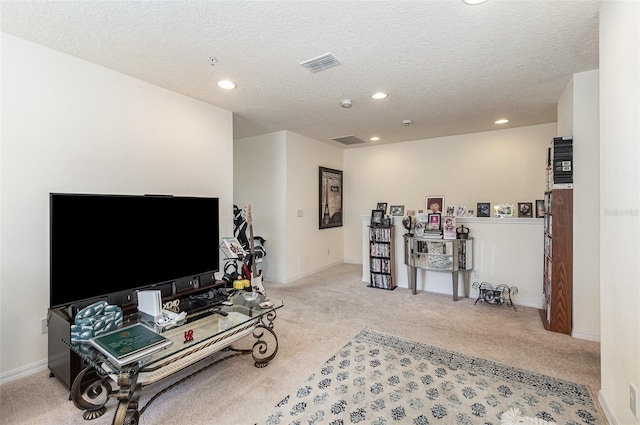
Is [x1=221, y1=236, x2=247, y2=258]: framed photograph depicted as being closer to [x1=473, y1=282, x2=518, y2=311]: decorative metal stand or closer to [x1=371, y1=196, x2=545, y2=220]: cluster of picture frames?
[x1=371, y1=196, x2=545, y2=220]: cluster of picture frames

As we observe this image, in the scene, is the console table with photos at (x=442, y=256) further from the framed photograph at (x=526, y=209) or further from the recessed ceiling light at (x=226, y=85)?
the recessed ceiling light at (x=226, y=85)

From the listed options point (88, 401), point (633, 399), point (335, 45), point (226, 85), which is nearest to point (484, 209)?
point (633, 399)

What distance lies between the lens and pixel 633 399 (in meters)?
1.42

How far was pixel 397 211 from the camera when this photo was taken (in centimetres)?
584

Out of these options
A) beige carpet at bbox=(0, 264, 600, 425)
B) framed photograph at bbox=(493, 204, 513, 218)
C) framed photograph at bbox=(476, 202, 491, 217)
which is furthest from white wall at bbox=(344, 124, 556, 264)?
beige carpet at bbox=(0, 264, 600, 425)

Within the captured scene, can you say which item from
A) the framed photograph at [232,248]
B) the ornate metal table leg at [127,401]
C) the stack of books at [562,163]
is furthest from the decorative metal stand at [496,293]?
the ornate metal table leg at [127,401]

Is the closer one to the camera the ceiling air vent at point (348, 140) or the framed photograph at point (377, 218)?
the framed photograph at point (377, 218)

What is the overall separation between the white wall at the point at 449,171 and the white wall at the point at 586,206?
6.82ft

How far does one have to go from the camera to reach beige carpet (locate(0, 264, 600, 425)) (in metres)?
1.83

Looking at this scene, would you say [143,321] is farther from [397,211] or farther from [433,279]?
[397,211]

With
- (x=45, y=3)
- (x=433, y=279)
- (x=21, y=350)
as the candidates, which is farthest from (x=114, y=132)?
(x=433, y=279)

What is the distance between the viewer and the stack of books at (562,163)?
276cm

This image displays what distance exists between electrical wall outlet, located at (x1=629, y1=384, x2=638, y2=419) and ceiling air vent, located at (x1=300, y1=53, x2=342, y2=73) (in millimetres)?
2776

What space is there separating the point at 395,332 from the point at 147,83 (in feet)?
11.6
